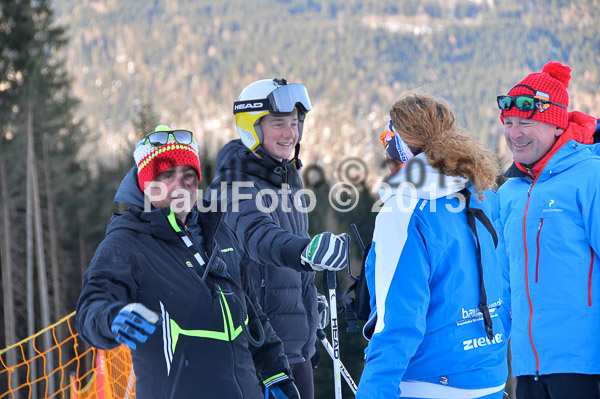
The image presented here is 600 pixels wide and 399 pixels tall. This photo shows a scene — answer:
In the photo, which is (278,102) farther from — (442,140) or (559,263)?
(559,263)

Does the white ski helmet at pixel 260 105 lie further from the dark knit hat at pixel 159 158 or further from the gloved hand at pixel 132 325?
the gloved hand at pixel 132 325

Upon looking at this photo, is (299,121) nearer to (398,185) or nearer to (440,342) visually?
(398,185)

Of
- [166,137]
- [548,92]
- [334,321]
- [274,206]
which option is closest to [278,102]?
[274,206]

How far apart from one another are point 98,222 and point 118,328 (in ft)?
109

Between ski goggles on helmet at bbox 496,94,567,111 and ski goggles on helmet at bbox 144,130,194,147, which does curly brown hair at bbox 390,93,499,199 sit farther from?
ski goggles on helmet at bbox 496,94,567,111

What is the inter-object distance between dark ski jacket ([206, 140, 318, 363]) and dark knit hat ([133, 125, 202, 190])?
54 cm

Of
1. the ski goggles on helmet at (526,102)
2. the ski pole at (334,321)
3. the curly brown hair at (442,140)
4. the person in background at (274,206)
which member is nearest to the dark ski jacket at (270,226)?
the person in background at (274,206)

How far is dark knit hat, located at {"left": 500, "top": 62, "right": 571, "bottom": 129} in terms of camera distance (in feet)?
12.2

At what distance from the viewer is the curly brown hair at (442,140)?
253 centimetres

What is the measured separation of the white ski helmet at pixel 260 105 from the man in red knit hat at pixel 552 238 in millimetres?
1264

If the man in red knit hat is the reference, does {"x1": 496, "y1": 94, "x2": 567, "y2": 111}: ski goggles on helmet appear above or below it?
above

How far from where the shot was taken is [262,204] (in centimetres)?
369

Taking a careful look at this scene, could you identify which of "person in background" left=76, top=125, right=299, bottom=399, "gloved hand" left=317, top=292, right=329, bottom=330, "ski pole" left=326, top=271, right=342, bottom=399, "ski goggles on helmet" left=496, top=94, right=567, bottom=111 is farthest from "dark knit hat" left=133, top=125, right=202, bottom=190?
"ski goggles on helmet" left=496, top=94, right=567, bottom=111

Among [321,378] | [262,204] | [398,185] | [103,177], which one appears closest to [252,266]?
[262,204]
